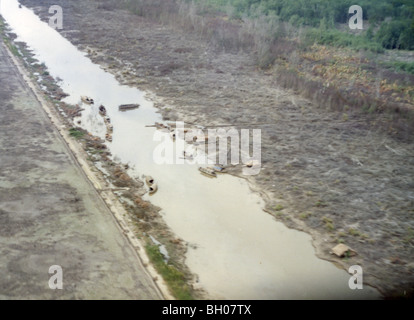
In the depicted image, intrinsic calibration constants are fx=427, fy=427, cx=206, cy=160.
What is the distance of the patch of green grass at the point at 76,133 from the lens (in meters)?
11.3

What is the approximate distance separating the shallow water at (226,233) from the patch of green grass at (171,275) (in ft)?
1.11

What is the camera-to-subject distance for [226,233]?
7.99m

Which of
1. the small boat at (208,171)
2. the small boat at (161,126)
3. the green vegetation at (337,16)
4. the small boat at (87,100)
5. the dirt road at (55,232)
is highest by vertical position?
the green vegetation at (337,16)

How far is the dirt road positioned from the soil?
3.23 metres

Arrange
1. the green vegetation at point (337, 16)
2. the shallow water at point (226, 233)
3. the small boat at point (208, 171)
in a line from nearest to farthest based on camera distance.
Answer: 1. the shallow water at point (226, 233)
2. the small boat at point (208, 171)
3. the green vegetation at point (337, 16)

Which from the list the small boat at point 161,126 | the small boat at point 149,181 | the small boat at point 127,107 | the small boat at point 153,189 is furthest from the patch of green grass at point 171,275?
the small boat at point 127,107

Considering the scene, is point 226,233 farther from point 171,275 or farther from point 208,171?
point 208,171

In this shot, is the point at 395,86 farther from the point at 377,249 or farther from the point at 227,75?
the point at 377,249

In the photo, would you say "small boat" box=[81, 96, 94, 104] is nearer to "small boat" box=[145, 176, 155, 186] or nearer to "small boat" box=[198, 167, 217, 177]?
"small boat" box=[145, 176, 155, 186]

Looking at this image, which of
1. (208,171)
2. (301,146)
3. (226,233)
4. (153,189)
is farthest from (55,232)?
(301,146)

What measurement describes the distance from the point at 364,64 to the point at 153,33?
10062 millimetres

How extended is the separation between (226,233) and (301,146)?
3.98m

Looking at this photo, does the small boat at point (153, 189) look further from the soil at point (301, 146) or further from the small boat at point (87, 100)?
the small boat at point (87, 100)

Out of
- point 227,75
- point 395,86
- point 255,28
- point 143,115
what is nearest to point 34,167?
point 143,115
